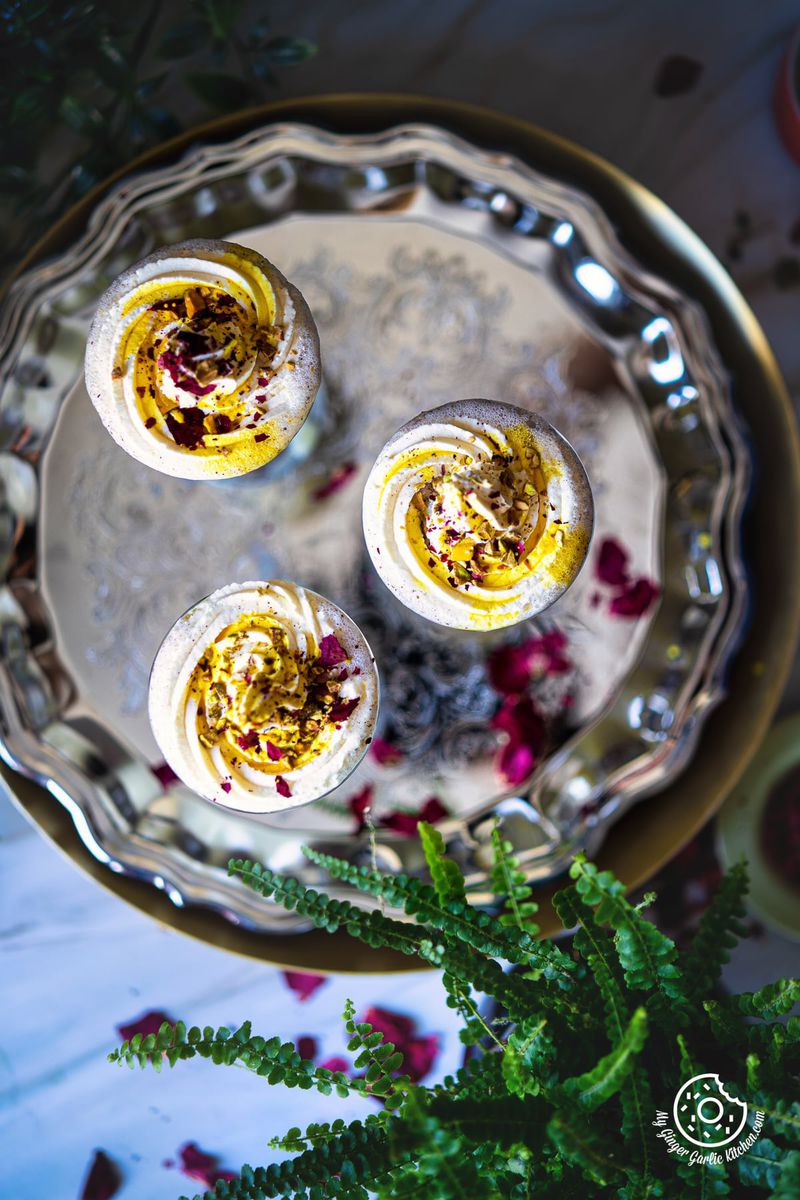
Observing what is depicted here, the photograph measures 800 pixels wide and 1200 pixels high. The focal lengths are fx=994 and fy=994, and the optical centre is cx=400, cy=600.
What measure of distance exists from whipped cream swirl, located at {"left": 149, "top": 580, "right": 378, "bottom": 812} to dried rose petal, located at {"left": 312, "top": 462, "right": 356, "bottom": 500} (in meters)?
0.22

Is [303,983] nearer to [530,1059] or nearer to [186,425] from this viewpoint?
[530,1059]

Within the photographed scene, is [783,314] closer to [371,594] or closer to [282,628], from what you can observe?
[371,594]

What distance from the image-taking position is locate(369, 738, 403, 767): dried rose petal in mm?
1272

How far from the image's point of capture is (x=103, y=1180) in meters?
1.35

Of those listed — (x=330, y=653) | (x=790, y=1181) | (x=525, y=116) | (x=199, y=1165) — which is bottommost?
(x=790, y=1181)

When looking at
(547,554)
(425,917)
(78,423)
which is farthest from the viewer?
(78,423)

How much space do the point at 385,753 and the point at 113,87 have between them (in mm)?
935

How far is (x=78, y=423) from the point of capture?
1.28 m

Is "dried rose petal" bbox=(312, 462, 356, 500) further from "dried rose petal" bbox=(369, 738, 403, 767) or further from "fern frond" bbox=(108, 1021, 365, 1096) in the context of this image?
"fern frond" bbox=(108, 1021, 365, 1096)

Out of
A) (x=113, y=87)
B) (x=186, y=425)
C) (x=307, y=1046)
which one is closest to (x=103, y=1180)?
(x=307, y=1046)

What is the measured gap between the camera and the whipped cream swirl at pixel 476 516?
1082mm

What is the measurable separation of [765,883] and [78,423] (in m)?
1.07

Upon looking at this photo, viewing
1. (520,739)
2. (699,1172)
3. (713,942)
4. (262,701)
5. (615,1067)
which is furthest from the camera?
(520,739)

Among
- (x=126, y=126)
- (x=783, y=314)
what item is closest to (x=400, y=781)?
(x=783, y=314)
